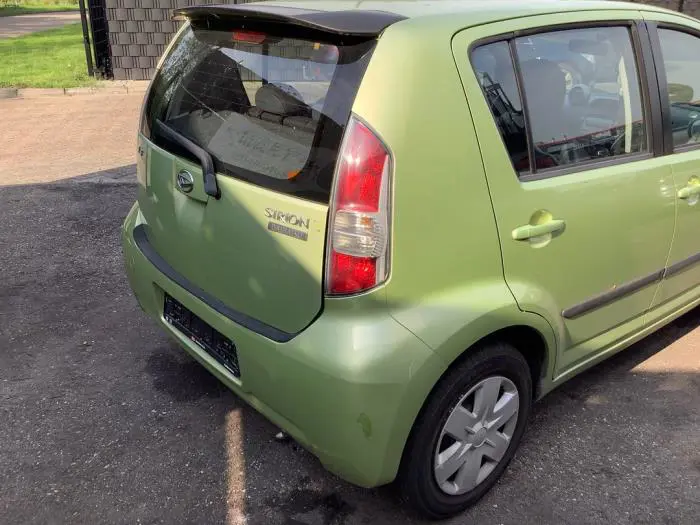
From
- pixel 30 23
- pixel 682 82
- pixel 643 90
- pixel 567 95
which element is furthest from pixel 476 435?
pixel 30 23

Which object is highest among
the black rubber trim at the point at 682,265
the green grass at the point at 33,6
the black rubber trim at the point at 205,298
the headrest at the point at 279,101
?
the headrest at the point at 279,101

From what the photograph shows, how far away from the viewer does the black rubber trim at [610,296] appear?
8.10 feet

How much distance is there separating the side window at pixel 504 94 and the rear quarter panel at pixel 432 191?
0.46 ft

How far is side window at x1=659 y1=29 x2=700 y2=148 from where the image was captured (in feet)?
9.29

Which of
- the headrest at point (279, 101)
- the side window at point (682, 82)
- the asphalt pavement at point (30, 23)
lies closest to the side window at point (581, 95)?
the side window at point (682, 82)

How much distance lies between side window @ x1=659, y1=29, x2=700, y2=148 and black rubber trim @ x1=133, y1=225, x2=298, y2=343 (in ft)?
6.28

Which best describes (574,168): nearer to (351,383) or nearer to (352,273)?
(352,273)

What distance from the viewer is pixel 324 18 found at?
2006mm

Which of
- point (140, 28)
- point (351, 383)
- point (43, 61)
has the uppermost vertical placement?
point (351, 383)

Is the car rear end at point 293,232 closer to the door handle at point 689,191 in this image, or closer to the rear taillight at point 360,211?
the rear taillight at point 360,211

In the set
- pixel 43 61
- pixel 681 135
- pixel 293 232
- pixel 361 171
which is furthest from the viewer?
pixel 43 61

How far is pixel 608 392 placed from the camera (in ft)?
10.3

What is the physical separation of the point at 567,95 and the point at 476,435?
1.27 metres

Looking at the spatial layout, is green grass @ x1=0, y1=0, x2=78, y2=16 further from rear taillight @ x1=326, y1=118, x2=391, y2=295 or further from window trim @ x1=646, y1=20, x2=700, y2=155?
rear taillight @ x1=326, y1=118, x2=391, y2=295
